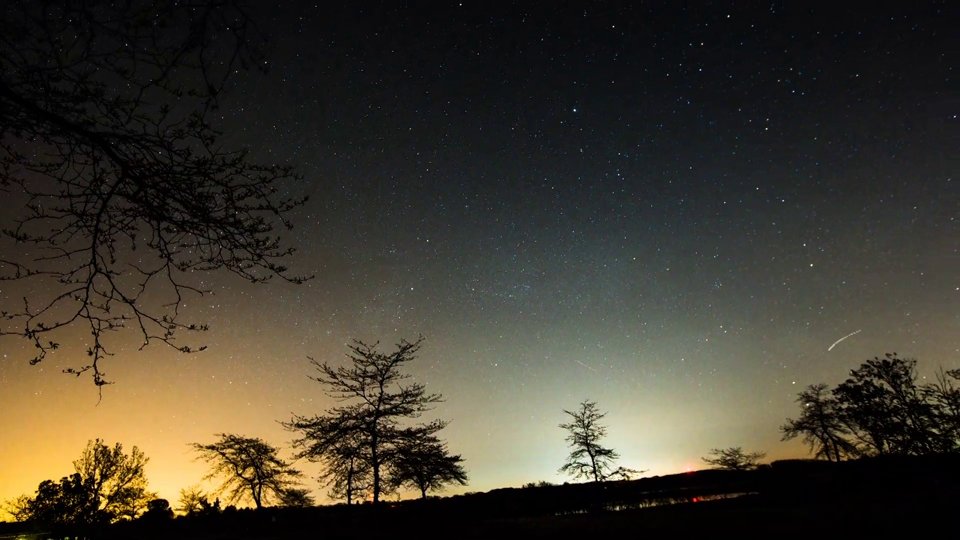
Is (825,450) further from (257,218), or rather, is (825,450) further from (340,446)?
(257,218)

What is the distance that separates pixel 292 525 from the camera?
1288 cm

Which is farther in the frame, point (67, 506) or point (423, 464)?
point (67, 506)

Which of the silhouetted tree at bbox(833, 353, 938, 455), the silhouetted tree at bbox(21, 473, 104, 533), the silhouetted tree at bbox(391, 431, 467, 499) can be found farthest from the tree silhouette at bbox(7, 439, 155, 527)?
the silhouetted tree at bbox(833, 353, 938, 455)

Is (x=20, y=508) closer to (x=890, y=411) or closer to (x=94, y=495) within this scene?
(x=94, y=495)

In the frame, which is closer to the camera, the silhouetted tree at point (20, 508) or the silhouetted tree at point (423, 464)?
the silhouetted tree at point (423, 464)

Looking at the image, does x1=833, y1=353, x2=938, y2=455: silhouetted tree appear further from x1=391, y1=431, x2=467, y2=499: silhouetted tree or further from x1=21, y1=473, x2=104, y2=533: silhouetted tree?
x1=21, y1=473, x2=104, y2=533: silhouetted tree

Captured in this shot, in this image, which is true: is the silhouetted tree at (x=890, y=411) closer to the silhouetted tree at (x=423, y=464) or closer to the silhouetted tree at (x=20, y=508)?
the silhouetted tree at (x=423, y=464)

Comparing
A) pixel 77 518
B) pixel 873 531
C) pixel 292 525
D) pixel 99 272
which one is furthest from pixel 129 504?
pixel 873 531

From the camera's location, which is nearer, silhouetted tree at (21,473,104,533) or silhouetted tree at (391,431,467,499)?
silhouetted tree at (391,431,467,499)

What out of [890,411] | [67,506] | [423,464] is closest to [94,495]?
[67,506]

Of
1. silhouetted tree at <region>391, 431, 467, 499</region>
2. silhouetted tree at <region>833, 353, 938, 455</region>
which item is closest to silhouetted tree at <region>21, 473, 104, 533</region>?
silhouetted tree at <region>391, 431, 467, 499</region>

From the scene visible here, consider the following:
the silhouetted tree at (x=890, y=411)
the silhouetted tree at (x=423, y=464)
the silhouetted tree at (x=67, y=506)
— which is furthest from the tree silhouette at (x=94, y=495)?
the silhouetted tree at (x=890, y=411)

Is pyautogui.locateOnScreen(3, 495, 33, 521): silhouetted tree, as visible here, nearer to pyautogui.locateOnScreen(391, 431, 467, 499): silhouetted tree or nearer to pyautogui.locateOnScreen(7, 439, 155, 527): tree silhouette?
pyautogui.locateOnScreen(7, 439, 155, 527): tree silhouette

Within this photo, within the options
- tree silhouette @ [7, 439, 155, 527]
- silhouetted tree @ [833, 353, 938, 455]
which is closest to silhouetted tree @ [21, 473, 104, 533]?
tree silhouette @ [7, 439, 155, 527]
